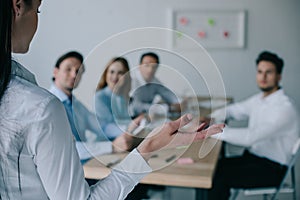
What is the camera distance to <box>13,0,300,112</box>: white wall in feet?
12.2

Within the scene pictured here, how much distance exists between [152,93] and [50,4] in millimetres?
2525

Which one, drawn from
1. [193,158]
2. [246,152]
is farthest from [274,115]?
[193,158]

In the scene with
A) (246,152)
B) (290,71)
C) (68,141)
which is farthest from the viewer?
(290,71)

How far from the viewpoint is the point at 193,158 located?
70.4 inches

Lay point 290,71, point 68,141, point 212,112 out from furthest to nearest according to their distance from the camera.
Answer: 1. point 290,71
2. point 212,112
3. point 68,141

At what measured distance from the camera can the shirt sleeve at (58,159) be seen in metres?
0.60

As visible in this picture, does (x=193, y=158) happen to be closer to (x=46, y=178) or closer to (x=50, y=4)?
(x=46, y=178)

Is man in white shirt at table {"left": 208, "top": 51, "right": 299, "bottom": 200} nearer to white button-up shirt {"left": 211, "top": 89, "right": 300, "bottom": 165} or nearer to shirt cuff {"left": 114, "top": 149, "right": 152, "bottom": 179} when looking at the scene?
white button-up shirt {"left": 211, "top": 89, "right": 300, "bottom": 165}

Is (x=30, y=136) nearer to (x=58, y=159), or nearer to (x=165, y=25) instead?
(x=58, y=159)

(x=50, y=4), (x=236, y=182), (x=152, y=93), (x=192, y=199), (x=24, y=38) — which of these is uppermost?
(x=50, y=4)

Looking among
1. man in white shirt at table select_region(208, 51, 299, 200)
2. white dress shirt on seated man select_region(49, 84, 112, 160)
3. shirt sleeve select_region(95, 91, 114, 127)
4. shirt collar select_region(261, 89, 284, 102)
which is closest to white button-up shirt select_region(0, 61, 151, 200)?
white dress shirt on seated man select_region(49, 84, 112, 160)

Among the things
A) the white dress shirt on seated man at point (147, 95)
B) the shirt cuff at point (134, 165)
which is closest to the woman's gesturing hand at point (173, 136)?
the shirt cuff at point (134, 165)

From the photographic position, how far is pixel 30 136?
61 centimetres

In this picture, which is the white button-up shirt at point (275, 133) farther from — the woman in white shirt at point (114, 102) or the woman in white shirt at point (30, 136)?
the woman in white shirt at point (30, 136)
